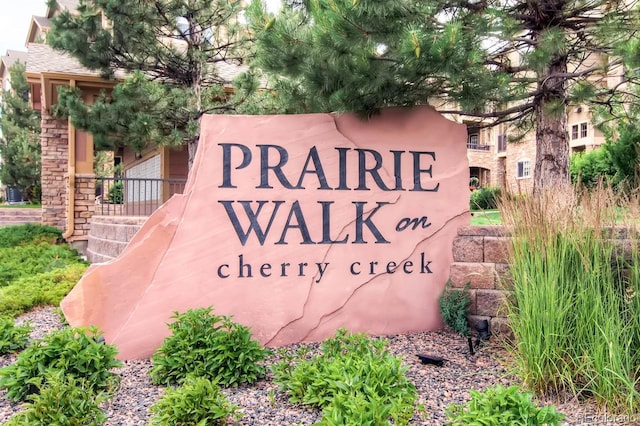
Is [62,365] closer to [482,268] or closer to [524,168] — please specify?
[482,268]

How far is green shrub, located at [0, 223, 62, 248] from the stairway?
5406mm

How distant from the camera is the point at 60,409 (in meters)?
2.39

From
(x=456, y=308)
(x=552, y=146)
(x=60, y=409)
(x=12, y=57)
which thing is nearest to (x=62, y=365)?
(x=60, y=409)

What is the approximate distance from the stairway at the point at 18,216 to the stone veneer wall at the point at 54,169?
4.25 metres

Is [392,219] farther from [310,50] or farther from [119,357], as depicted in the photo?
[119,357]

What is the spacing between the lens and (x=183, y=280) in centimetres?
378

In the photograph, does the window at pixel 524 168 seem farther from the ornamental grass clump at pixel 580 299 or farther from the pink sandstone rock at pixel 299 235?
the ornamental grass clump at pixel 580 299

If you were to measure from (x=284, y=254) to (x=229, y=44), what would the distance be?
6225mm

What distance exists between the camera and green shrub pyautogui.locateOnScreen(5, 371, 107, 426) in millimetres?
2363

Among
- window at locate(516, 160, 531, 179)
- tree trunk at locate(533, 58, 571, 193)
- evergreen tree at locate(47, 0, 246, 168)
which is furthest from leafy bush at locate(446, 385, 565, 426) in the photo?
window at locate(516, 160, 531, 179)

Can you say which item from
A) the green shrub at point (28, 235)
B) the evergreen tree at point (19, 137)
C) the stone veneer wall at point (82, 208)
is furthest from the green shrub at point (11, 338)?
the evergreen tree at point (19, 137)

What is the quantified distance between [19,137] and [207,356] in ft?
63.5

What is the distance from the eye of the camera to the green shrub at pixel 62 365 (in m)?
2.80

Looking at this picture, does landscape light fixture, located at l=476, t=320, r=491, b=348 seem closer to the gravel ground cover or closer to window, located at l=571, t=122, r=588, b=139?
the gravel ground cover
